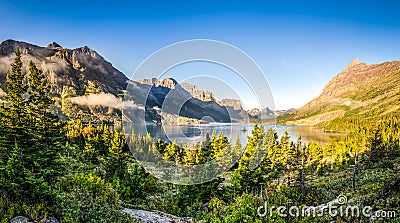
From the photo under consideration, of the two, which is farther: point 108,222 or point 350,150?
point 350,150

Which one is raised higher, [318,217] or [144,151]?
[318,217]

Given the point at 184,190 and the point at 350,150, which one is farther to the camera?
the point at 350,150

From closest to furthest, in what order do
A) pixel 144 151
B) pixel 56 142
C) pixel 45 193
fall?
1. pixel 45 193
2. pixel 56 142
3. pixel 144 151

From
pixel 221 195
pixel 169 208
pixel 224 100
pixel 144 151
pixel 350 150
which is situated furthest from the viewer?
pixel 144 151

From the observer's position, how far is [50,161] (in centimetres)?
1795

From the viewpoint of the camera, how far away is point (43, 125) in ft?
63.1

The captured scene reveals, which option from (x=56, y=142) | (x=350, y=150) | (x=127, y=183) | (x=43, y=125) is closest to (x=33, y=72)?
(x=43, y=125)

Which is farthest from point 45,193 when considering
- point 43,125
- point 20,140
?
point 43,125

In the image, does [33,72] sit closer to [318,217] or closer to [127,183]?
[127,183]

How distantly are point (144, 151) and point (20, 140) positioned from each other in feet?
171

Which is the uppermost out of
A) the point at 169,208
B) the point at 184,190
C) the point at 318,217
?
the point at 318,217

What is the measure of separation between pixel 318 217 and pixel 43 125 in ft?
68.5

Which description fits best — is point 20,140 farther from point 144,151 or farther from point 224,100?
point 144,151

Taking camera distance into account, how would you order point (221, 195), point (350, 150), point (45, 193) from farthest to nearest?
point (350, 150), point (221, 195), point (45, 193)
